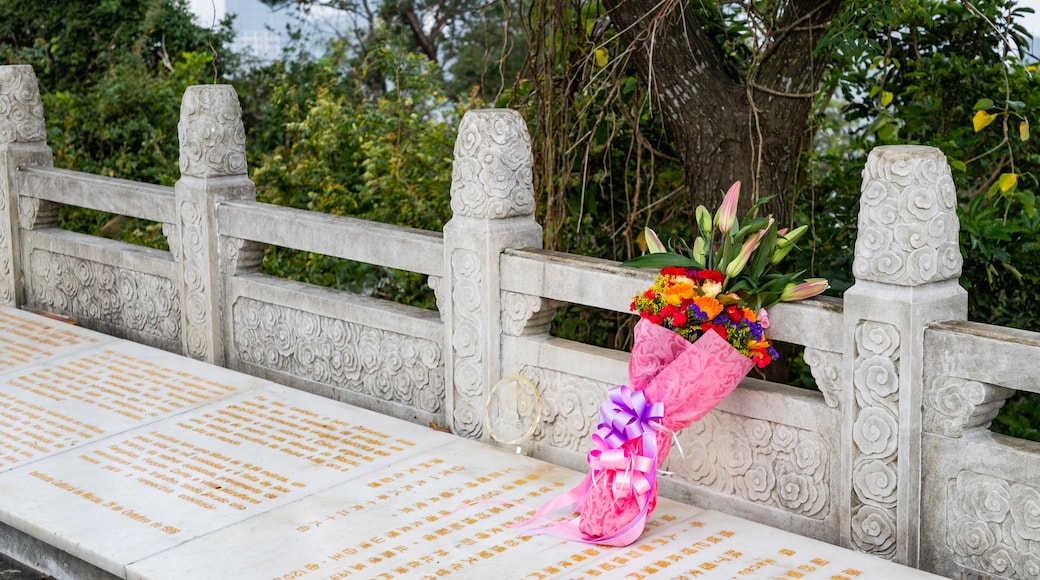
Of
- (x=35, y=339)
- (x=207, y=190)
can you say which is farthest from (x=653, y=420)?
(x=35, y=339)

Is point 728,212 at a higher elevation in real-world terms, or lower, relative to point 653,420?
higher

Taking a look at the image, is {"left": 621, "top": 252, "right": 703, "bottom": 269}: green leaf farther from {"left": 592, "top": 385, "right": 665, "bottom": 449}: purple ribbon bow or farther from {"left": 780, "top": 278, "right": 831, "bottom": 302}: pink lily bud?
{"left": 592, "top": 385, "right": 665, "bottom": 449}: purple ribbon bow

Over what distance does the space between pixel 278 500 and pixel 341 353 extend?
1260 millimetres

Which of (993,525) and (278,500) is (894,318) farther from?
(278,500)

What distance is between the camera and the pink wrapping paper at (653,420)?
4.07m

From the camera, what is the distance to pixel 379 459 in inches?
197

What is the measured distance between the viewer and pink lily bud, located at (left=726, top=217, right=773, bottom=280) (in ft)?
13.9

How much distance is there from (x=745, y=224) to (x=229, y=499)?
2.07 metres

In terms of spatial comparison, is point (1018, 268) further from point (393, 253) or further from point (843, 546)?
point (393, 253)

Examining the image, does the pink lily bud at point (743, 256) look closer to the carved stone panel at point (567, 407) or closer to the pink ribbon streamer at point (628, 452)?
the pink ribbon streamer at point (628, 452)

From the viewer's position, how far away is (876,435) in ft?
12.9

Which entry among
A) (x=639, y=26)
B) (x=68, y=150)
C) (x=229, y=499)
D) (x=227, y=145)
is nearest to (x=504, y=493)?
(x=229, y=499)

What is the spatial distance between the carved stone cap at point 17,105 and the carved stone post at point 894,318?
17.3 feet

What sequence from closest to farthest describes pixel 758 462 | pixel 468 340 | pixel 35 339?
pixel 758 462, pixel 468 340, pixel 35 339
